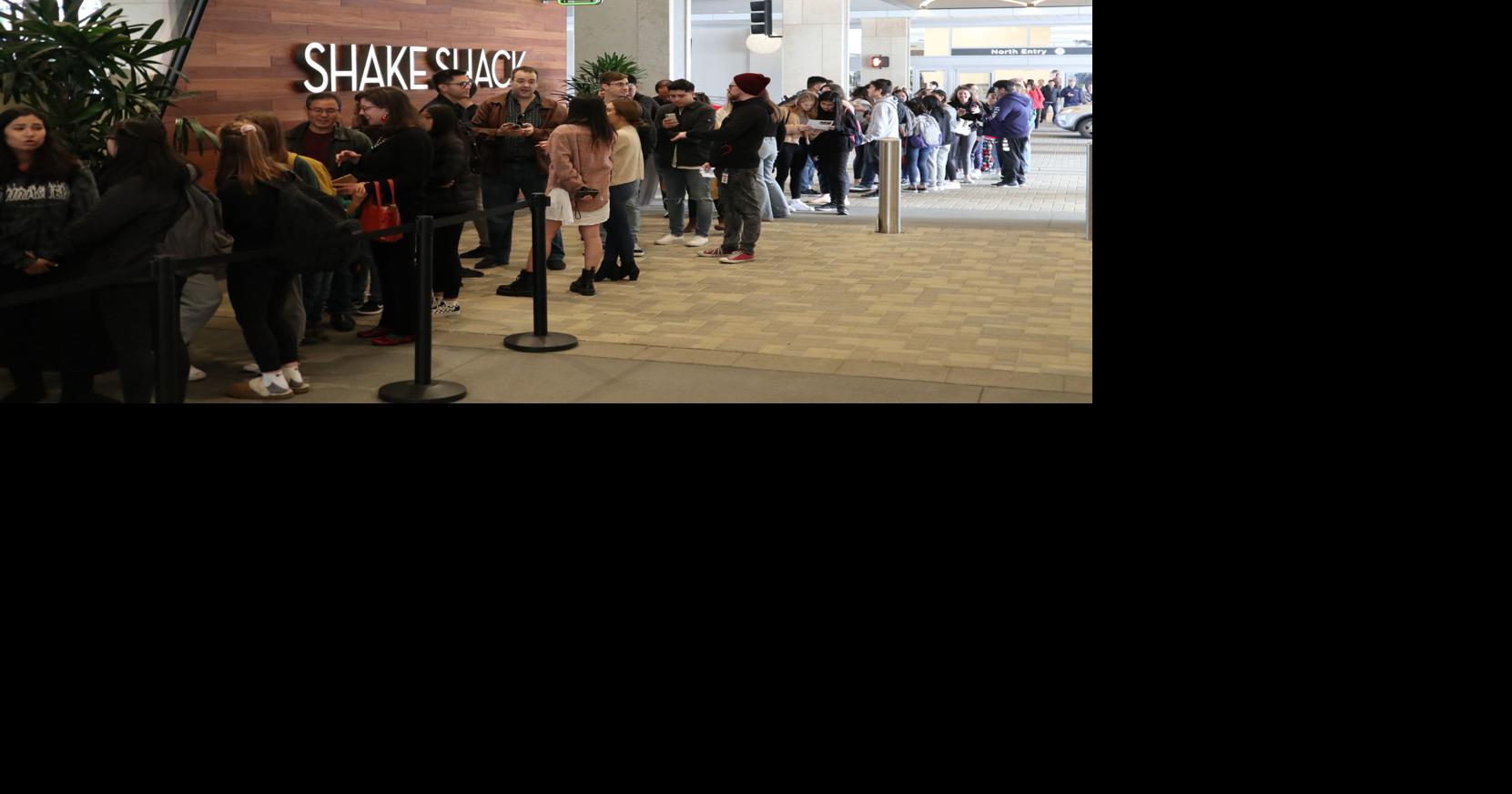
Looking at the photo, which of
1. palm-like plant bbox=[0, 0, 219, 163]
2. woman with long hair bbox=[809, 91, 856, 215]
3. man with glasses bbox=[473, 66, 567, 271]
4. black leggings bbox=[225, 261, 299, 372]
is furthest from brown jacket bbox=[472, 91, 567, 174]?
woman with long hair bbox=[809, 91, 856, 215]

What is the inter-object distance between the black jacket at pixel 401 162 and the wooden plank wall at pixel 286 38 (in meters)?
1.77

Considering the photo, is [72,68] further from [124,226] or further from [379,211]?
[379,211]

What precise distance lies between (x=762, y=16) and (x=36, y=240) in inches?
773

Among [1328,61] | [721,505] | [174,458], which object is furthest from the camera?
[174,458]

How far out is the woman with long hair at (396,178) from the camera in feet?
24.3

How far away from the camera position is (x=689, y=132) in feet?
36.0

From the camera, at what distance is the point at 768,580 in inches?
148

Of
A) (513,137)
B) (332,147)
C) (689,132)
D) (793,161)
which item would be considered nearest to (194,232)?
(332,147)

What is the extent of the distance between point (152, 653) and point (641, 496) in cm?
154

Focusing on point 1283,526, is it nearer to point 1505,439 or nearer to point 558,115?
point 1505,439

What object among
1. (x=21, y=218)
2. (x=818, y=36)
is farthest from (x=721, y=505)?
(x=818, y=36)

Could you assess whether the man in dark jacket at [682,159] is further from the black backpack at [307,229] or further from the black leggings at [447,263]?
the black backpack at [307,229]

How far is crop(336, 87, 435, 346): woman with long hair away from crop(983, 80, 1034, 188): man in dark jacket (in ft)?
42.7

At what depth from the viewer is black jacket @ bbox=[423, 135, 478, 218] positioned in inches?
316
